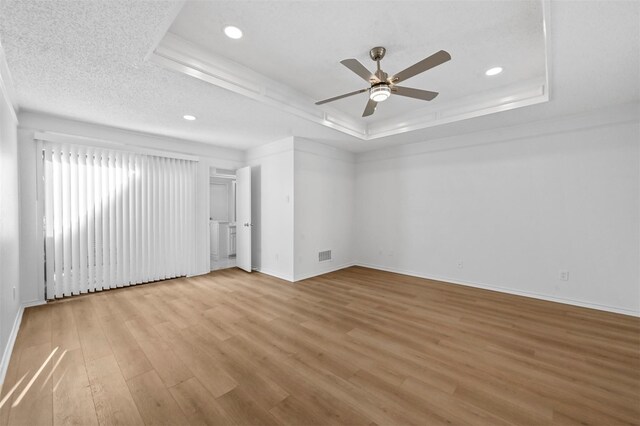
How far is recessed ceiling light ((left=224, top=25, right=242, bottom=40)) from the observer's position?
229cm

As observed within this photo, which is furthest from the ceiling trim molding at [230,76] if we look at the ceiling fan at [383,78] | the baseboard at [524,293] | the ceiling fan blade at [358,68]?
the baseboard at [524,293]

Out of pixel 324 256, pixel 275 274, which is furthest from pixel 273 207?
pixel 324 256

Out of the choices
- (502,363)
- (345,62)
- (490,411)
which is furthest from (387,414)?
(345,62)

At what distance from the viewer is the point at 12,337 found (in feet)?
8.46

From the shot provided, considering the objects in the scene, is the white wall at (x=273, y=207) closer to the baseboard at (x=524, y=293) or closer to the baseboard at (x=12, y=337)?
the baseboard at (x=524, y=293)

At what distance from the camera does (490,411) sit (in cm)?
171

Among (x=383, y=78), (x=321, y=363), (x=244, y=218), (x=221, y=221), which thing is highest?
(x=383, y=78)

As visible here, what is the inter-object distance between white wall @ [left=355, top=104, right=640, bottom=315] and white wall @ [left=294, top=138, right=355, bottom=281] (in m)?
0.88

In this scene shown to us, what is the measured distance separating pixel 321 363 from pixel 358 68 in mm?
2627

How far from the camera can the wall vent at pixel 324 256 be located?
213 inches

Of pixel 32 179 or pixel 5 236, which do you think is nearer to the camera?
pixel 5 236

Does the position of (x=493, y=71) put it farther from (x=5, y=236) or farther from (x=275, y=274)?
(x=5, y=236)

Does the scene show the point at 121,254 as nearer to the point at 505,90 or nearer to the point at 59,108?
the point at 59,108

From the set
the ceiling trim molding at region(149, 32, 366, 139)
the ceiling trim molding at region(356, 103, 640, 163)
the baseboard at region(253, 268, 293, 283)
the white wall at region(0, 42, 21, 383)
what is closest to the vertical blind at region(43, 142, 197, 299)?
the white wall at region(0, 42, 21, 383)
